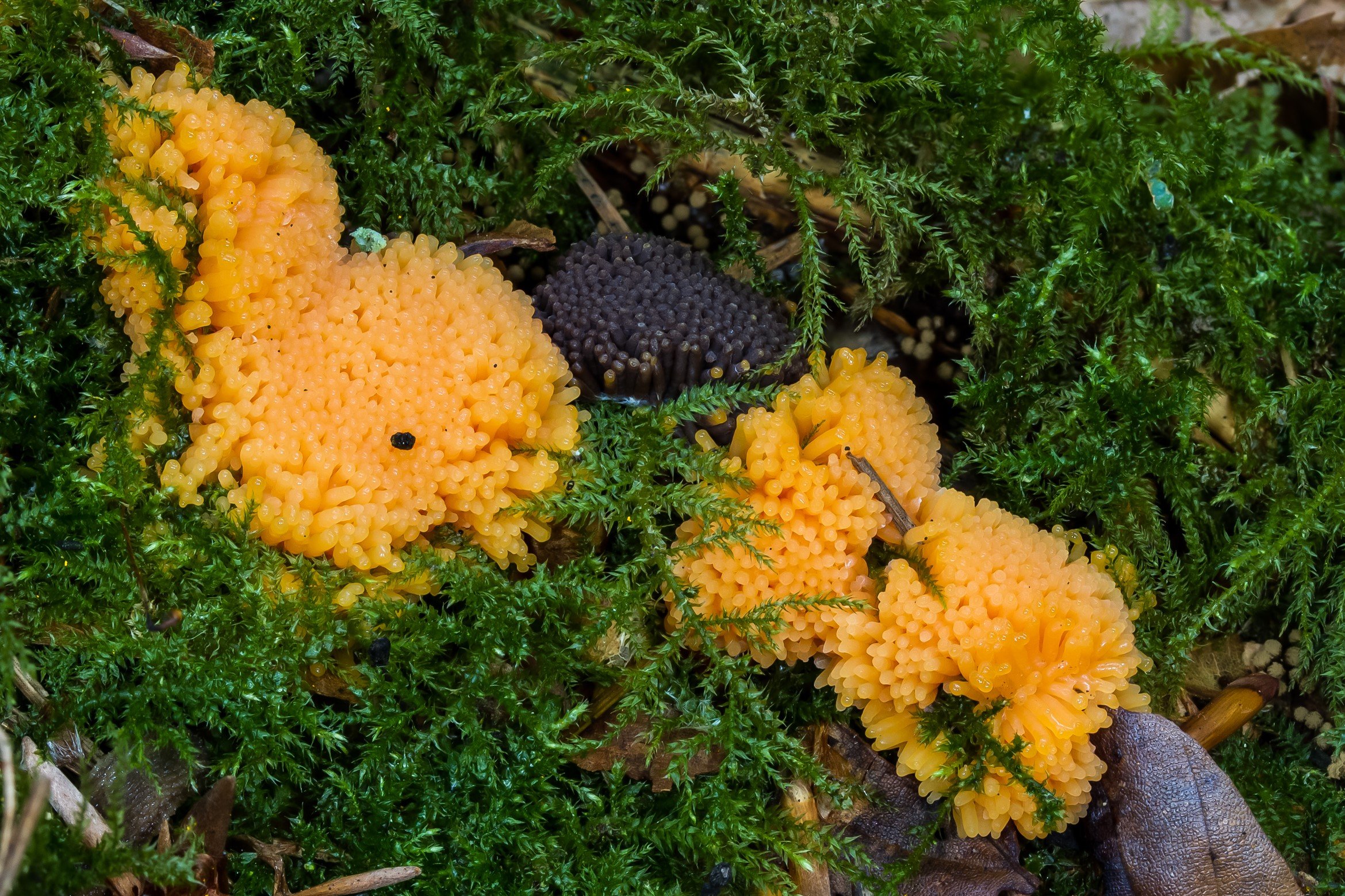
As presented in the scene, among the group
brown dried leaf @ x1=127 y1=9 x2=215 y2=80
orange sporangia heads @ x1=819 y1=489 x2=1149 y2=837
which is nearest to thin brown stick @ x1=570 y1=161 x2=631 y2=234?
brown dried leaf @ x1=127 y1=9 x2=215 y2=80

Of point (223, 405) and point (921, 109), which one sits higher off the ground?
point (921, 109)

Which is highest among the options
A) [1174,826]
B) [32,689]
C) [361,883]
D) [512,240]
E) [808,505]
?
[512,240]

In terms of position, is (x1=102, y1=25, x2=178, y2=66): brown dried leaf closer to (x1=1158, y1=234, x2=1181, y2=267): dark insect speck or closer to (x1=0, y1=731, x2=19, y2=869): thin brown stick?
(x1=0, y1=731, x2=19, y2=869): thin brown stick

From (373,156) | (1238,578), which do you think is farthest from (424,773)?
(1238,578)

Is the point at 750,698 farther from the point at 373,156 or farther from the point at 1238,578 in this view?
the point at 373,156

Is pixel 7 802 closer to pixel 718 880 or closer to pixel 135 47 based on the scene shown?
pixel 718 880

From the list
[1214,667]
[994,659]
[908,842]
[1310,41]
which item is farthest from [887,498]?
[1310,41]
